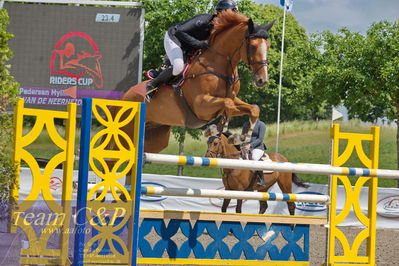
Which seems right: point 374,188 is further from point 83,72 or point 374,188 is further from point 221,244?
point 83,72

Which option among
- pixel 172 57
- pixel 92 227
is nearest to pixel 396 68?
pixel 172 57

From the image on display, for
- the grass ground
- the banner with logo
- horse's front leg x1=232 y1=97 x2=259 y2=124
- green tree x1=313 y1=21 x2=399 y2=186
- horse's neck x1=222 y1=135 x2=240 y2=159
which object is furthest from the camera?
the grass ground

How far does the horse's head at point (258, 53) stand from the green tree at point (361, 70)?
7.94 metres

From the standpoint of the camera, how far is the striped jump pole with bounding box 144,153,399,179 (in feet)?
12.4

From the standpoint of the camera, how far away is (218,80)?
504cm

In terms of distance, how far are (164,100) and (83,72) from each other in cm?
514

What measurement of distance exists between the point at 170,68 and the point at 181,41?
249 mm

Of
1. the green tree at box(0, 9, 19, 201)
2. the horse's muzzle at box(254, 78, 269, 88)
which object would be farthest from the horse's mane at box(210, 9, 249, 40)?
the green tree at box(0, 9, 19, 201)

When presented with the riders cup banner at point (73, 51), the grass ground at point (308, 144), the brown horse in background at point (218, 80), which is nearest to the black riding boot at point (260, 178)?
the riders cup banner at point (73, 51)

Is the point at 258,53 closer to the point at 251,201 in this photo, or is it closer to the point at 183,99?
the point at 183,99

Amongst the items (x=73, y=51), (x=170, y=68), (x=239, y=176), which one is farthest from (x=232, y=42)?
(x=73, y=51)

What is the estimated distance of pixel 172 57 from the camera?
5211 millimetres

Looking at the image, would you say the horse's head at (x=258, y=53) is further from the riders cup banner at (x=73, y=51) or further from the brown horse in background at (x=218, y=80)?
the riders cup banner at (x=73, y=51)

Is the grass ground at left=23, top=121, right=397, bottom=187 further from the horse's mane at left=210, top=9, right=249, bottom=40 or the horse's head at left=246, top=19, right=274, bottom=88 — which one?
the horse's head at left=246, top=19, right=274, bottom=88
